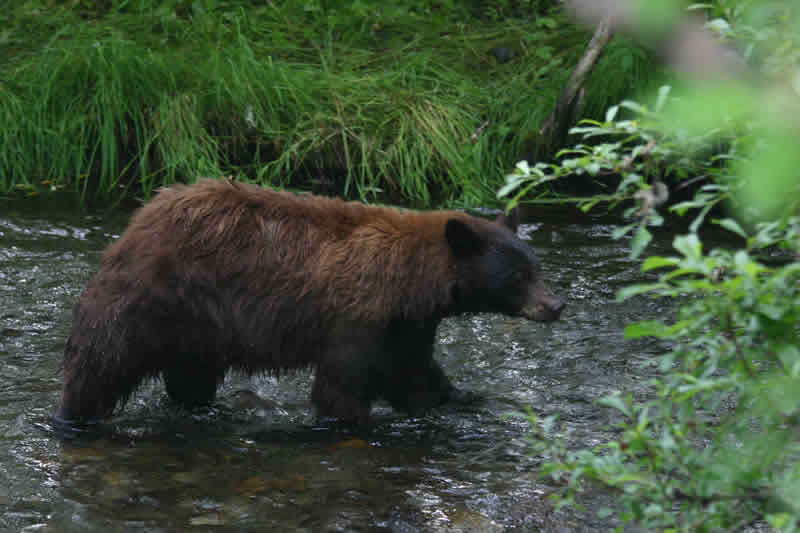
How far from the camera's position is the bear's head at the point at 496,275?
5570mm

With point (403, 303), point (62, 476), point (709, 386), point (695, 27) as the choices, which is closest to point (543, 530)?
point (403, 303)

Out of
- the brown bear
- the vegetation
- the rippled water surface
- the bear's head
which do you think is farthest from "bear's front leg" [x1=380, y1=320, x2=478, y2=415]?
the vegetation

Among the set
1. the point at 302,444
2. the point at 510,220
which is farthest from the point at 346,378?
the point at 510,220

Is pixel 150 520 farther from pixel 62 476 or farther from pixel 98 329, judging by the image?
pixel 98 329

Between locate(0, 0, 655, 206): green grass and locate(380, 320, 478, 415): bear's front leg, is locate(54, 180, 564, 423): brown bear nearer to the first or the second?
locate(380, 320, 478, 415): bear's front leg

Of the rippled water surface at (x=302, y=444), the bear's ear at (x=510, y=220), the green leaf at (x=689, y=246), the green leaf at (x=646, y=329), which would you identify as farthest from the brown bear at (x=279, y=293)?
the green leaf at (x=689, y=246)

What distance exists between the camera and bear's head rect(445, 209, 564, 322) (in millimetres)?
5570

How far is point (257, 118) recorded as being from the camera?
1005 cm

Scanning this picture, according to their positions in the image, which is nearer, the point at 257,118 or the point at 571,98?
the point at 571,98

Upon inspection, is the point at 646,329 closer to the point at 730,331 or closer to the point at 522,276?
the point at 730,331

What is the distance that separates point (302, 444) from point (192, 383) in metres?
0.76

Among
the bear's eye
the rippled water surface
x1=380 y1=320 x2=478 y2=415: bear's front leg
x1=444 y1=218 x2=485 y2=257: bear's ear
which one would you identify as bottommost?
the rippled water surface

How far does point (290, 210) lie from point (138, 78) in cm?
506

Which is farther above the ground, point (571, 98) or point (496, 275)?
point (571, 98)
